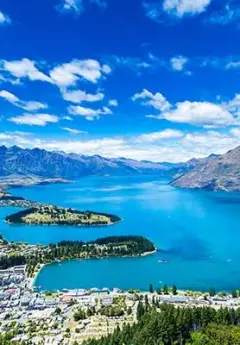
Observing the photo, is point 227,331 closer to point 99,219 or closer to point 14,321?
point 14,321

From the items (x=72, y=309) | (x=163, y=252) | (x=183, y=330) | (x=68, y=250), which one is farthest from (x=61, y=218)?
(x=183, y=330)

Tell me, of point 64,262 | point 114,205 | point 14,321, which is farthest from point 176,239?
point 114,205

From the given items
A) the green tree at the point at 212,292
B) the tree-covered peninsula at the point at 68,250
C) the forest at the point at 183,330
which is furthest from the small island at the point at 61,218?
the forest at the point at 183,330

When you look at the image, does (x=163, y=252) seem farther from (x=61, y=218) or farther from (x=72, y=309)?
(x=61, y=218)

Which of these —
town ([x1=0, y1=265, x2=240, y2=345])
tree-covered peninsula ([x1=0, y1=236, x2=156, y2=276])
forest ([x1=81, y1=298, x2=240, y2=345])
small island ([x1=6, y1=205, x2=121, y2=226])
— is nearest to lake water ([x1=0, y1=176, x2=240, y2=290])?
tree-covered peninsula ([x1=0, y1=236, x2=156, y2=276])

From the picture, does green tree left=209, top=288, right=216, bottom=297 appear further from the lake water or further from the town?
the lake water
